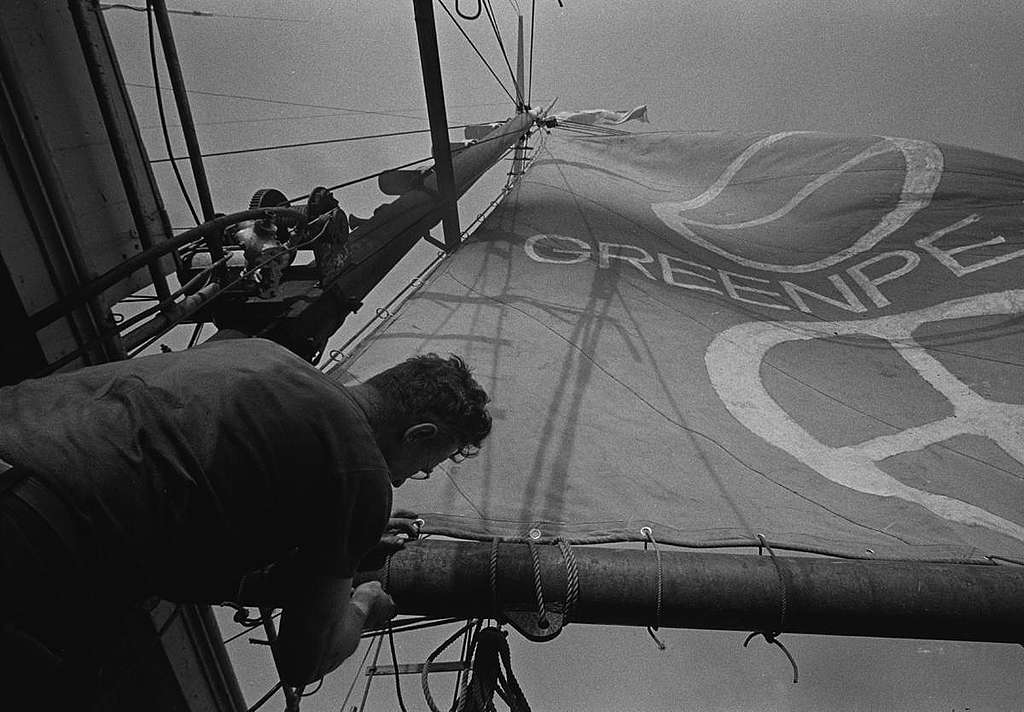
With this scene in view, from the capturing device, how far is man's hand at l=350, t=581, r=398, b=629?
178 cm

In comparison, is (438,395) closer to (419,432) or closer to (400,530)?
(419,432)

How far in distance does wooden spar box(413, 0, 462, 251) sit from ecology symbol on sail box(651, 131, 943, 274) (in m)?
2.35

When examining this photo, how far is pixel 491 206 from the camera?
6969mm

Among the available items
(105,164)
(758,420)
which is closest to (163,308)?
(105,164)

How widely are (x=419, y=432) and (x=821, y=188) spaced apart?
6350 millimetres

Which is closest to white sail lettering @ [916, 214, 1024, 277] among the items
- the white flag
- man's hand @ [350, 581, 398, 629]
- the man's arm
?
man's hand @ [350, 581, 398, 629]

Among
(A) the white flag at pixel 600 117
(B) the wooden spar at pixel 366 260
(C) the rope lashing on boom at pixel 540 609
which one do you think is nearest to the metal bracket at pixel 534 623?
(C) the rope lashing on boom at pixel 540 609

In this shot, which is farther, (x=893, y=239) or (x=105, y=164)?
(x=893, y=239)

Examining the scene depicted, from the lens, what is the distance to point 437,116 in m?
5.16

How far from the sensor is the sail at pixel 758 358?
2.62 meters

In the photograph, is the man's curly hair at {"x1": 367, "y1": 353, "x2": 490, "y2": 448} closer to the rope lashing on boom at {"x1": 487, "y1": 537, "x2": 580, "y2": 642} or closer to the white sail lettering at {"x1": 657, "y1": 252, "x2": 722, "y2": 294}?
the rope lashing on boom at {"x1": 487, "y1": 537, "x2": 580, "y2": 642}

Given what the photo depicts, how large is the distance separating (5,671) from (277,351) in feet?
2.61

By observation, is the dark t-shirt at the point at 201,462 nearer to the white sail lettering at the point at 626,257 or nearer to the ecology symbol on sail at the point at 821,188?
the white sail lettering at the point at 626,257

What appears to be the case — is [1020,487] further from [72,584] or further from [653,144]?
[653,144]
